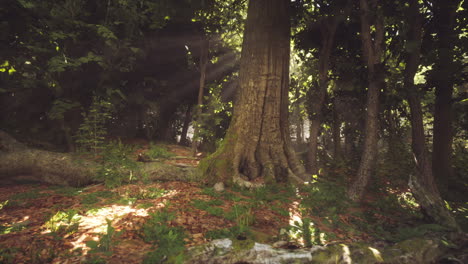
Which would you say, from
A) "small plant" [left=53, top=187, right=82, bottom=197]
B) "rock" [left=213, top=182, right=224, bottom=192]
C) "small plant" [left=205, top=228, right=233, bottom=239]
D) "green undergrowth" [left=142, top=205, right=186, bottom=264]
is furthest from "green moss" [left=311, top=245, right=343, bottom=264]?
"small plant" [left=53, top=187, right=82, bottom=197]

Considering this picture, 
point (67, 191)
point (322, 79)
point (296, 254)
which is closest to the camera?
point (296, 254)

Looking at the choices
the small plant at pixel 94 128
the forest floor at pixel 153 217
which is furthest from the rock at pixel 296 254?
the small plant at pixel 94 128

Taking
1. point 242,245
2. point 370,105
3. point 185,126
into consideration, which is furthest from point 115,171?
point 185,126

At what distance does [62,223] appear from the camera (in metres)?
3.85

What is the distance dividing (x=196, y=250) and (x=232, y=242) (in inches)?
19.6

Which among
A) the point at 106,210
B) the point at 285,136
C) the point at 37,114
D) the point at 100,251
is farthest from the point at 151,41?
the point at 100,251

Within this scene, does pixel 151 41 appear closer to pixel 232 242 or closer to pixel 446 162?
pixel 232 242

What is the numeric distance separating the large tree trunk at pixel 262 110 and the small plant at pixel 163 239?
3063 millimetres

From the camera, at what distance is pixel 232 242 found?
121 inches

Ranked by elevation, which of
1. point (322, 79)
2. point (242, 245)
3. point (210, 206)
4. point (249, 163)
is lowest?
point (210, 206)

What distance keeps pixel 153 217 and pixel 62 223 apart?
1.48 metres

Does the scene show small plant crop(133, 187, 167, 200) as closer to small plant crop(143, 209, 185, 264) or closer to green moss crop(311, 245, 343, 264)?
small plant crop(143, 209, 185, 264)

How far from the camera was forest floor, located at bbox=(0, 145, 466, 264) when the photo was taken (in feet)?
10.2

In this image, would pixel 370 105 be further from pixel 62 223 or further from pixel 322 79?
pixel 62 223
